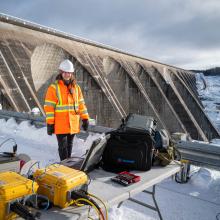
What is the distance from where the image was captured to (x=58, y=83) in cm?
357

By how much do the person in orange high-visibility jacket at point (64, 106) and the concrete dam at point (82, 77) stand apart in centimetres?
641

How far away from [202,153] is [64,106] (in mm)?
1965

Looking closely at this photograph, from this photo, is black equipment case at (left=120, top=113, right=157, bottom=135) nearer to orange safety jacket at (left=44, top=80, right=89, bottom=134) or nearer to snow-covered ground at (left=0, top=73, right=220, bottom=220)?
snow-covered ground at (left=0, top=73, right=220, bottom=220)

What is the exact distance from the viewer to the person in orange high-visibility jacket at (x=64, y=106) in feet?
11.8

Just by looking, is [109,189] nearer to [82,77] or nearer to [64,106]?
[64,106]

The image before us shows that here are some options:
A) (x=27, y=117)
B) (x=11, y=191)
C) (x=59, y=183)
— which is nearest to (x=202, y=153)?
(x=59, y=183)

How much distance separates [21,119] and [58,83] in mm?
3717

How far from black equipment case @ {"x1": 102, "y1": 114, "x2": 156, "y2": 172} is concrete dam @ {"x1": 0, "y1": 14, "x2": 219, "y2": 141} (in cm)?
806

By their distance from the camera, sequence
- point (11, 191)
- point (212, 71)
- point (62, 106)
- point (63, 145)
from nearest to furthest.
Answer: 1. point (11, 191)
2. point (62, 106)
3. point (63, 145)
4. point (212, 71)

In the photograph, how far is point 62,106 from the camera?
3684 millimetres

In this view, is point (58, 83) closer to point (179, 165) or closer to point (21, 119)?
point (179, 165)

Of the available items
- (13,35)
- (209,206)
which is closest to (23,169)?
(209,206)

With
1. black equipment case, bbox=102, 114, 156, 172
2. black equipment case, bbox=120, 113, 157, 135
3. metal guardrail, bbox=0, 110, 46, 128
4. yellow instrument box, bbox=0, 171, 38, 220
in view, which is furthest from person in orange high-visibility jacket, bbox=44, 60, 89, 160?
metal guardrail, bbox=0, 110, 46, 128

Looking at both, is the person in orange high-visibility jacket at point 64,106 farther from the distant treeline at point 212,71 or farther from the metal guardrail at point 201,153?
the distant treeline at point 212,71
